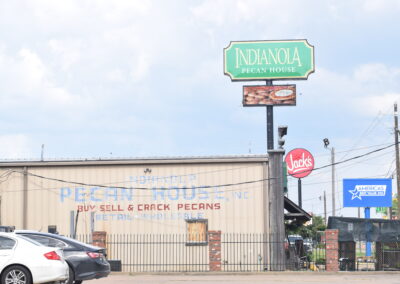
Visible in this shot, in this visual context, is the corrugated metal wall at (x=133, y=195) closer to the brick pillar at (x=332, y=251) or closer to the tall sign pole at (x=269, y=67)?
the brick pillar at (x=332, y=251)

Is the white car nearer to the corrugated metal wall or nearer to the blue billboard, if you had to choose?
the corrugated metal wall

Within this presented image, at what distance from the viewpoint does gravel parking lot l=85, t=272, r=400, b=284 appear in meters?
21.9

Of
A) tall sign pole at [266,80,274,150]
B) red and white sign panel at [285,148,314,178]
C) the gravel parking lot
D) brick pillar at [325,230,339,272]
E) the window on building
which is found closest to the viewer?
the gravel parking lot

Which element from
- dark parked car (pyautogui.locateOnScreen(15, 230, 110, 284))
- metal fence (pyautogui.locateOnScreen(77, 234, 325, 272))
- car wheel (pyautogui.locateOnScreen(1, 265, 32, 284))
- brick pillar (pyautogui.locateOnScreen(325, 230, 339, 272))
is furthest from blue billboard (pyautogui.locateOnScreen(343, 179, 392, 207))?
car wheel (pyautogui.locateOnScreen(1, 265, 32, 284))

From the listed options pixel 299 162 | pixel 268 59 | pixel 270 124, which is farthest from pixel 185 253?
pixel 299 162

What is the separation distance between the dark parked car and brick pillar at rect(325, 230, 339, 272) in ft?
37.1

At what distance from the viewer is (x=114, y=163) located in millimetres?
31609

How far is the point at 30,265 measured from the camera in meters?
14.6

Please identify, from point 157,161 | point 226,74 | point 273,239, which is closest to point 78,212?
point 157,161

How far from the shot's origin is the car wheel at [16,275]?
1465 cm

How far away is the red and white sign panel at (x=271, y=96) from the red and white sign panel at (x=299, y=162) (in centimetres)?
547

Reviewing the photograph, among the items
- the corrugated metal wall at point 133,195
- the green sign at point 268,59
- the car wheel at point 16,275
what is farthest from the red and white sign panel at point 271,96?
the car wheel at point 16,275

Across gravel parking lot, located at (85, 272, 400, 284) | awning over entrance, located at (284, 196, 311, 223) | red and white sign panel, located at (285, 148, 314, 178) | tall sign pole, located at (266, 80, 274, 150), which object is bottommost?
gravel parking lot, located at (85, 272, 400, 284)

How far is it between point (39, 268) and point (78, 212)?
17.2 metres
